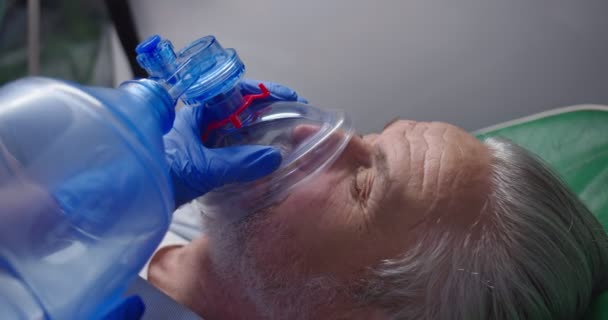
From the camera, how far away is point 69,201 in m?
0.68

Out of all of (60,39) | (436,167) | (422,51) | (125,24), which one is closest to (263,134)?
(436,167)

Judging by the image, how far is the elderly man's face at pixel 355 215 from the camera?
0.93 meters

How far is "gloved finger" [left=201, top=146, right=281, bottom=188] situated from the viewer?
0.86 m

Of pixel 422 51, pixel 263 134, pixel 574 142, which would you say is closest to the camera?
pixel 263 134

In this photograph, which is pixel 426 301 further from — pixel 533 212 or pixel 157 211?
pixel 157 211

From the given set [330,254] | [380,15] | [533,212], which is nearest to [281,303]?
[330,254]

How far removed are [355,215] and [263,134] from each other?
0.23m

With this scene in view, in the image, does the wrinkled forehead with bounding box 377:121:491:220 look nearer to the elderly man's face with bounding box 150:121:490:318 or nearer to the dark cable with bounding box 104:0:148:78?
the elderly man's face with bounding box 150:121:490:318

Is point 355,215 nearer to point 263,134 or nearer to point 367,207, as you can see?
point 367,207

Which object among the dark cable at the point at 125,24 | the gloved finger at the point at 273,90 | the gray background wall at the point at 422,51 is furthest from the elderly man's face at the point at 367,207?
the dark cable at the point at 125,24

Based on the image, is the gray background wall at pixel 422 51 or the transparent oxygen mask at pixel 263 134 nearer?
the transparent oxygen mask at pixel 263 134

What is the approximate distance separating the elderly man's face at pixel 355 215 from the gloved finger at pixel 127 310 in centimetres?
21

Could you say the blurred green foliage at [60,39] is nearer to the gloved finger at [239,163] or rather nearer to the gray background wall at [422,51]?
the gray background wall at [422,51]

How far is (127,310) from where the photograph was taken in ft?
2.60
